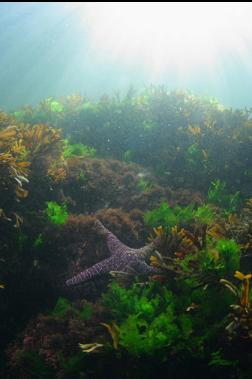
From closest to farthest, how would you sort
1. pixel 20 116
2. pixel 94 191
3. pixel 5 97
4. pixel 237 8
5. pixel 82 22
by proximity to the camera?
pixel 94 191
pixel 20 116
pixel 237 8
pixel 5 97
pixel 82 22

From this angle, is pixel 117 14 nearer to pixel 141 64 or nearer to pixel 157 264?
pixel 141 64

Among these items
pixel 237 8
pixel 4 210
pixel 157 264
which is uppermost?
pixel 237 8

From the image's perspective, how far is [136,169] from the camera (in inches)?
298

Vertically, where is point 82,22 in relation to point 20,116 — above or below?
above

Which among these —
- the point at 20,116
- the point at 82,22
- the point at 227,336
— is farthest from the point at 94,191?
the point at 82,22

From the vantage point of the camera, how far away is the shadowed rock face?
405 centimetres

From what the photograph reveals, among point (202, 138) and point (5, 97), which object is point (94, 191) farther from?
point (5, 97)

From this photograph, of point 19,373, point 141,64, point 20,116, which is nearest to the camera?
point 19,373

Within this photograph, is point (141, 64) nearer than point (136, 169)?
No

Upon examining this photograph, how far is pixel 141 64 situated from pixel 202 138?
55.2m

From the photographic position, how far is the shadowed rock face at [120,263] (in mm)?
4047

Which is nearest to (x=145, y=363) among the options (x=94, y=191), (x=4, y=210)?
(x=4, y=210)

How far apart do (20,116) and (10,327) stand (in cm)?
770

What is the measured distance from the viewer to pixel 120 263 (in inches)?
166
